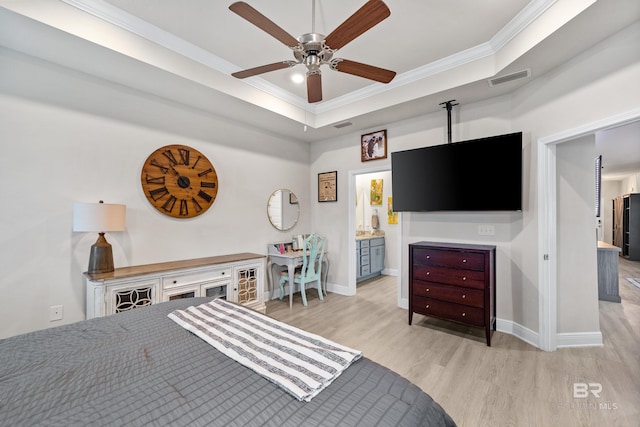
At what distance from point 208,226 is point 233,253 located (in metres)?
0.52

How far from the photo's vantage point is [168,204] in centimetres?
313

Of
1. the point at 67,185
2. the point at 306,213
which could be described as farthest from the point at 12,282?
the point at 306,213

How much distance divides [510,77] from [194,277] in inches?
149

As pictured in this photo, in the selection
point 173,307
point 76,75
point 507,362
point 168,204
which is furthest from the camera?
point 168,204

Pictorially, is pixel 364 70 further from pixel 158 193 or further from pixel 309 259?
pixel 309 259

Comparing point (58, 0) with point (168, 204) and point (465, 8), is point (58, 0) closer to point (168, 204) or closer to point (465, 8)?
point (168, 204)

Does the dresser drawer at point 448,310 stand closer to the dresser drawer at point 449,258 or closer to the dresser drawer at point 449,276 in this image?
the dresser drawer at point 449,276

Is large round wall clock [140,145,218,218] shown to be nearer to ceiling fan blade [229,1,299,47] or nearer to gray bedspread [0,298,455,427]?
gray bedspread [0,298,455,427]

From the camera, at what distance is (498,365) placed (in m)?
2.35

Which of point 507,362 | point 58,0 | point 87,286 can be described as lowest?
point 507,362

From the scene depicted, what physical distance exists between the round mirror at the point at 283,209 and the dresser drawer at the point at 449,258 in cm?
214

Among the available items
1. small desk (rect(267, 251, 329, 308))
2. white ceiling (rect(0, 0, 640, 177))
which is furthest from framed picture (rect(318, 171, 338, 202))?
white ceiling (rect(0, 0, 640, 177))

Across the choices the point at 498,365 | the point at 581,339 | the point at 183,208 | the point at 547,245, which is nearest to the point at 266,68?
the point at 183,208

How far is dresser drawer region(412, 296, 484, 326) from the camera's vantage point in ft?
8.96
